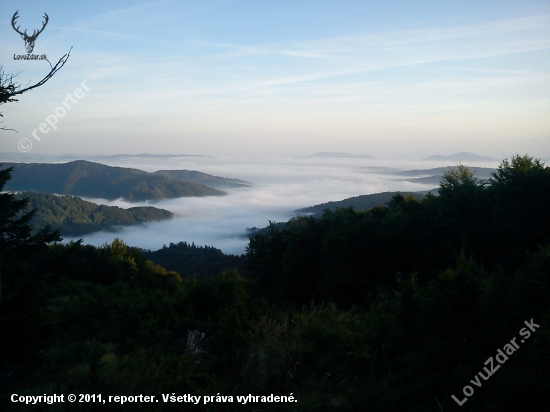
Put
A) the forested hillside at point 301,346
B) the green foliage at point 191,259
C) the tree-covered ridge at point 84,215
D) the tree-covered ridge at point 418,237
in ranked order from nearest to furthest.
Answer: the forested hillside at point 301,346
the tree-covered ridge at point 418,237
the green foliage at point 191,259
the tree-covered ridge at point 84,215

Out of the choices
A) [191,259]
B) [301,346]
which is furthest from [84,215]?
[301,346]

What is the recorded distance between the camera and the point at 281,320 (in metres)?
6.88

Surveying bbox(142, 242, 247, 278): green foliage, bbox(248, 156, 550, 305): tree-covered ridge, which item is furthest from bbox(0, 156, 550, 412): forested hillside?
bbox(142, 242, 247, 278): green foliage

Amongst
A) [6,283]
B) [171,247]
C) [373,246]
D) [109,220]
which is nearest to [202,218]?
[109,220]

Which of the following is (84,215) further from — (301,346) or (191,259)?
(301,346)

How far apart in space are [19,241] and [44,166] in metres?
189

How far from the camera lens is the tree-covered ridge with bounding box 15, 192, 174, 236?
11994cm

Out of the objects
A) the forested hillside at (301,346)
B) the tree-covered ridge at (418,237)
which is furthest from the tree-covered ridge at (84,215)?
the forested hillside at (301,346)
